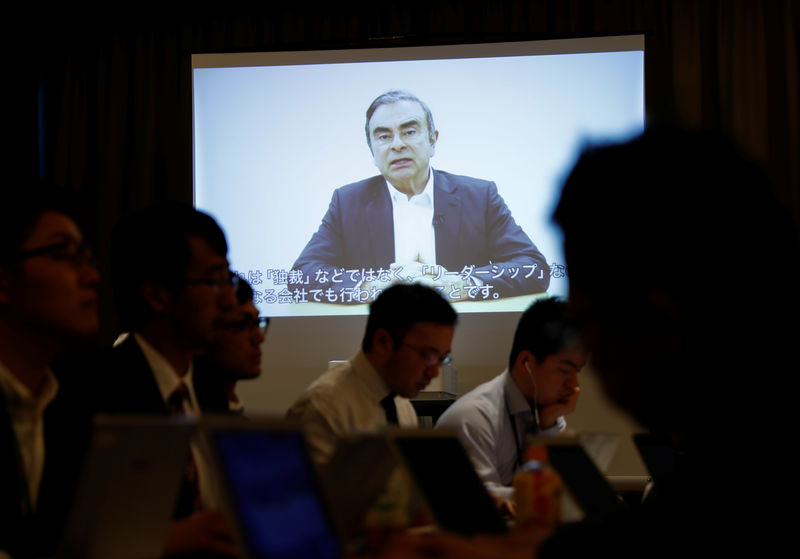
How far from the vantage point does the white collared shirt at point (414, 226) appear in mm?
4703

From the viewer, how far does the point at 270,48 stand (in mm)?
A: 4836

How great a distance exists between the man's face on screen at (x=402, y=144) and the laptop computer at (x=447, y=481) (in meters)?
3.53

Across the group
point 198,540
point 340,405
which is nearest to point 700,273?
point 198,540

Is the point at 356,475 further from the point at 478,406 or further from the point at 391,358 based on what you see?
the point at 478,406

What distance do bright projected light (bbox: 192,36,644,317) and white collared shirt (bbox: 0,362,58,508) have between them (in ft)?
10.9

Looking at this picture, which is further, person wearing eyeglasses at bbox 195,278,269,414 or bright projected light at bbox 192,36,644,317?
bright projected light at bbox 192,36,644,317

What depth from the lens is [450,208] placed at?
472cm

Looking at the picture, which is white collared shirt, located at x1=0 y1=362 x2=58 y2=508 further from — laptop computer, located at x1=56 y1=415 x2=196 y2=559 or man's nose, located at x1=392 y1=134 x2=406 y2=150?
man's nose, located at x1=392 y1=134 x2=406 y2=150

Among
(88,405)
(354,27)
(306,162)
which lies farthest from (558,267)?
(88,405)

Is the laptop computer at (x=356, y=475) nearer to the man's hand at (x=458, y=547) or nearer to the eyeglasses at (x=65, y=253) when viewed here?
the man's hand at (x=458, y=547)

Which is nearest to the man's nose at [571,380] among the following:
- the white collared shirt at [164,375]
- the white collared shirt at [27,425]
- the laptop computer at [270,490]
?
the white collared shirt at [164,375]

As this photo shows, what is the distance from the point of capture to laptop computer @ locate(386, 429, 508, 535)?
1179mm

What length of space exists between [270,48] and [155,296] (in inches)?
126

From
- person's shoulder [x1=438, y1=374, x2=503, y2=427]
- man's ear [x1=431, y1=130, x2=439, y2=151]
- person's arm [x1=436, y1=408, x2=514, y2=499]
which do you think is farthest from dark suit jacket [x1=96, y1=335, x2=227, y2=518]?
man's ear [x1=431, y1=130, x2=439, y2=151]
